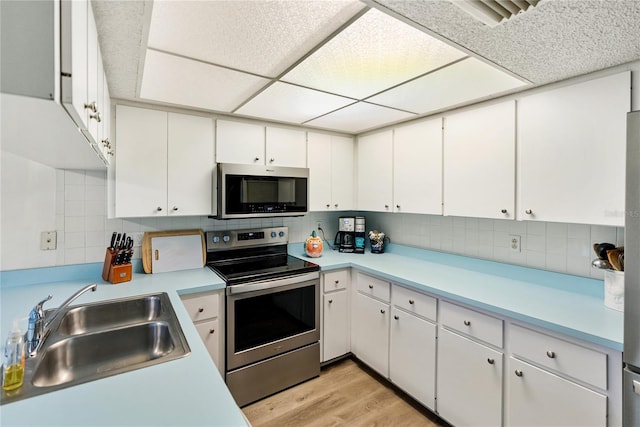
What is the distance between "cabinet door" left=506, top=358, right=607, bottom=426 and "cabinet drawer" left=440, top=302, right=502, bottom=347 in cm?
14

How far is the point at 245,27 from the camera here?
1.17 m

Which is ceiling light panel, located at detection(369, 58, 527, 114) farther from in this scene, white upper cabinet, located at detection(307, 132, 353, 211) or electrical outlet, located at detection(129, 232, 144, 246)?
electrical outlet, located at detection(129, 232, 144, 246)

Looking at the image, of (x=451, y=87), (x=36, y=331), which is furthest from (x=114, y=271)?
(x=451, y=87)

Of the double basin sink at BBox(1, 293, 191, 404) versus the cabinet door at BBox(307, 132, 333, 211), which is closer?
the double basin sink at BBox(1, 293, 191, 404)

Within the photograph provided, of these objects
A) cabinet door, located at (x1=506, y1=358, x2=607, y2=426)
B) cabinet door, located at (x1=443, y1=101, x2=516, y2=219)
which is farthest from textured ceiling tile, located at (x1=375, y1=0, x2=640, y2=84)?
cabinet door, located at (x1=506, y1=358, x2=607, y2=426)

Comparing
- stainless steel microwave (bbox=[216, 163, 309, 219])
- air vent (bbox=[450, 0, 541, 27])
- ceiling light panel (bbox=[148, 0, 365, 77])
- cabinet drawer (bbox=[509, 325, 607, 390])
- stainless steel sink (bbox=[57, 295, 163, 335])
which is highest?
ceiling light panel (bbox=[148, 0, 365, 77])

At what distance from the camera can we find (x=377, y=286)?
238 cm

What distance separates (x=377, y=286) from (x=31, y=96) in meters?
2.19

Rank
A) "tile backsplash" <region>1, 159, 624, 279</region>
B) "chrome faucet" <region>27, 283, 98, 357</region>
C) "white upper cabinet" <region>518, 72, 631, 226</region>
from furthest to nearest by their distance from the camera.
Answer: "tile backsplash" <region>1, 159, 624, 279</region>
"white upper cabinet" <region>518, 72, 631, 226</region>
"chrome faucet" <region>27, 283, 98, 357</region>

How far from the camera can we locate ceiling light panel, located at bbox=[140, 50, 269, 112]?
4.89 ft

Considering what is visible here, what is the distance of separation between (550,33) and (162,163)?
2.26 meters

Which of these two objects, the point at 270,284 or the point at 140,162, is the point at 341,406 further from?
the point at 140,162

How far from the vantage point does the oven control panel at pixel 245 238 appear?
2.53 metres

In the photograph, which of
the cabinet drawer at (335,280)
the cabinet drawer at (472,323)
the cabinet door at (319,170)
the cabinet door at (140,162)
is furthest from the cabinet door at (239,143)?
the cabinet drawer at (472,323)
